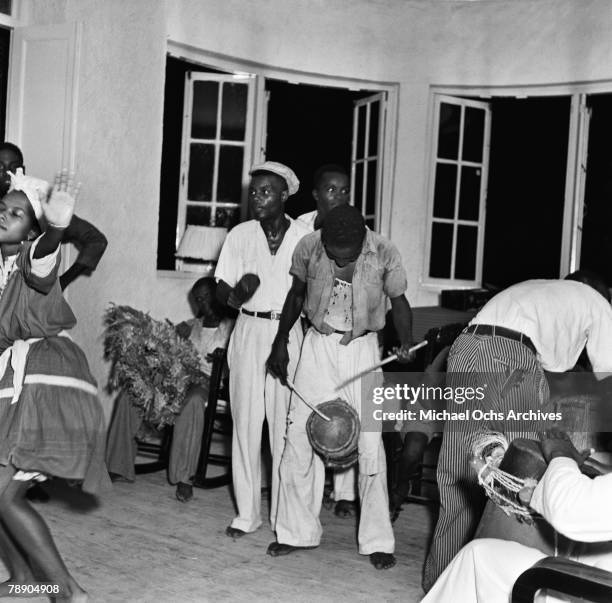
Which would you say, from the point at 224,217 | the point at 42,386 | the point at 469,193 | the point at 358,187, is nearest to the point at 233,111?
the point at 224,217

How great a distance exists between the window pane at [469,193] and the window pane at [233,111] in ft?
6.59

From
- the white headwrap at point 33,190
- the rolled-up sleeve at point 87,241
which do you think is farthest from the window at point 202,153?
the white headwrap at point 33,190

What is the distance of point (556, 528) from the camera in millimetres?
2355

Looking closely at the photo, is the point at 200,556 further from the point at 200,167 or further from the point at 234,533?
the point at 200,167

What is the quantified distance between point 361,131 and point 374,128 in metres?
0.21

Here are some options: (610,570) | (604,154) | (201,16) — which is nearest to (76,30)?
(201,16)

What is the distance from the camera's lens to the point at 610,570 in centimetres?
259

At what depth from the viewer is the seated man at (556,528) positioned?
2.29 meters

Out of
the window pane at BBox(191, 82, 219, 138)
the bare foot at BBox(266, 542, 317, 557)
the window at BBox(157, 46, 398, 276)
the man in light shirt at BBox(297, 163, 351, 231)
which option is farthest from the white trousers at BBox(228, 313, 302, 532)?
the window pane at BBox(191, 82, 219, 138)

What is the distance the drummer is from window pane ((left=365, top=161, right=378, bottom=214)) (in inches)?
140

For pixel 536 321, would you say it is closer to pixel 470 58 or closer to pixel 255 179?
pixel 255 179

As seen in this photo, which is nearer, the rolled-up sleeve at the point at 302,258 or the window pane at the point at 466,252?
the rolled-up sleeve at the point at 302,258

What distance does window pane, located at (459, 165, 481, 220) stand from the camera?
8242 millimetres

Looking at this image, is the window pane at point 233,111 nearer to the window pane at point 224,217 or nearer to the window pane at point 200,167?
the window pane at point 200,167
